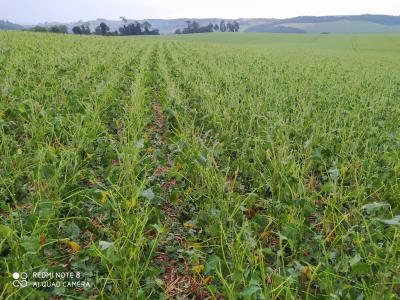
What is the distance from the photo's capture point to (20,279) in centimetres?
219

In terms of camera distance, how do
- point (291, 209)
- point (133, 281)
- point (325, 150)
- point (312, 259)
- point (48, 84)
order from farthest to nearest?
point (48, 84)
point (325, 150)
point (291, 209)
point (312, 259)
point (133, 281)

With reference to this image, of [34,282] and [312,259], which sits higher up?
[34,282]

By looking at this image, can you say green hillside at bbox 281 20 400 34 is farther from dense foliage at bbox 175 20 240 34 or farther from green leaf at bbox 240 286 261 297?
green leaf at bbox 240 286 261 297

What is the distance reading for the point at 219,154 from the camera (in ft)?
15.1

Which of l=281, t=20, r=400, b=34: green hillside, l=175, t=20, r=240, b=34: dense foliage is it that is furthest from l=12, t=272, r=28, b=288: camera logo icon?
l=281, t=20, r=400, b=34: green hillside

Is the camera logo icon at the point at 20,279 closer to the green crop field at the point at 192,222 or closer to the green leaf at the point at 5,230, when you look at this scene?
the green crop field at the point at 192,222

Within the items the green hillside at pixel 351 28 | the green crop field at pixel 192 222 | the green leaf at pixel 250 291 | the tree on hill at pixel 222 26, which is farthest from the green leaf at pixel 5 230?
the green hillside at pixel 351 28

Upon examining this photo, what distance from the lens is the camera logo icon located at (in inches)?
84.8

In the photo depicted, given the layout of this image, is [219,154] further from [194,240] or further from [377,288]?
[377,288]

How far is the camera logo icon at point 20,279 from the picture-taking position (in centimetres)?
215

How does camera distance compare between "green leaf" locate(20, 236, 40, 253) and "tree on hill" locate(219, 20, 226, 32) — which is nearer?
"green leaf" locate(20, 236, 40, 253)

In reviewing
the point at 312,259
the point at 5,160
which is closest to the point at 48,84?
the point at 5,160

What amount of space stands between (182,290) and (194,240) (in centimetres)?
47

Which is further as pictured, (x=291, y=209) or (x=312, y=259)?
(x=291, y=209)
